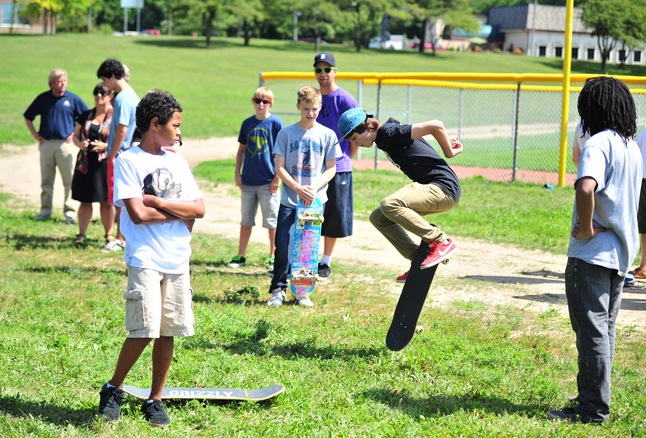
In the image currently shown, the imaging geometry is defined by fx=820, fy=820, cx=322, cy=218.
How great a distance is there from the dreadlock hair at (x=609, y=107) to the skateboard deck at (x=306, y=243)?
9.49 ft

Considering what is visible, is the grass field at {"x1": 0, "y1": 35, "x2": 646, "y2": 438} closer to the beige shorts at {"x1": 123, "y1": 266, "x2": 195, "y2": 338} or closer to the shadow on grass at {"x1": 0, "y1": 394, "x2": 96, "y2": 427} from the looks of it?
the shadow on grass at {"x1": 0, "y1": 394, "x2": 96, "y2": 427}

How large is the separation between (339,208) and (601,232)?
3.87m

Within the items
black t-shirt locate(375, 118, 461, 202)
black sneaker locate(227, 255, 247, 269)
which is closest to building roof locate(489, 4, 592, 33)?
black sneaker locate(227, 255, 247, 269)

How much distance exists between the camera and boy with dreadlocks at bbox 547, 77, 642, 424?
15.3 feet

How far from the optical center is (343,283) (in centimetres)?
844

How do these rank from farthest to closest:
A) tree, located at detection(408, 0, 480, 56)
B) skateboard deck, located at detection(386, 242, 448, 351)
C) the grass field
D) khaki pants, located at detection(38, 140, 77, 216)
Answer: tree, located at detection(408, 0, 480, 56) → khaki pants, located at detection(38, 140, 77, 216) → skateboard deck, located at detection(386, 242, 448, 351) → the grass field

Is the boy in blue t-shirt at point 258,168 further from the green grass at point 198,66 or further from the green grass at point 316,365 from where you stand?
the green grass at point 198,66

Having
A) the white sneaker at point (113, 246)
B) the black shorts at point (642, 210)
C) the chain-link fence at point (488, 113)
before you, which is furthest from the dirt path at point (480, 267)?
the chain-link fence at point (488, 113)

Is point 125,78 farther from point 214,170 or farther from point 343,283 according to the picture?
point 214,170

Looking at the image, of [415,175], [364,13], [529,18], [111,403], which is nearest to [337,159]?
[415,175]

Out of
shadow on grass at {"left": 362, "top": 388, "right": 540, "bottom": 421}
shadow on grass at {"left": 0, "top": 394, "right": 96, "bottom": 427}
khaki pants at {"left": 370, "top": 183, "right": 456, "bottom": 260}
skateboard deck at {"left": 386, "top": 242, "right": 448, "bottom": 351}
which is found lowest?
shadow on grass at {"left": 0, "top": 394, "right": 96, "bottom": 427}

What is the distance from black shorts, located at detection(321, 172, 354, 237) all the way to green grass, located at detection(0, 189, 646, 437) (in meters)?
0.57

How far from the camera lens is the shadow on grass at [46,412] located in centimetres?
484

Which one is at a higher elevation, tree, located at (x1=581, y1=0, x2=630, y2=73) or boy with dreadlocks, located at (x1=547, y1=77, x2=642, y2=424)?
tree, located at (x1=581, y1=0, x2=630, y2=73)
